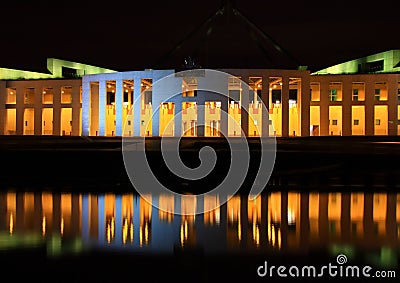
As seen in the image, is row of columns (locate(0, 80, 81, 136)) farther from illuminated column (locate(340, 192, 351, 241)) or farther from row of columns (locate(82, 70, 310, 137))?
illuminated column (locate(340, 192, 351, 241))

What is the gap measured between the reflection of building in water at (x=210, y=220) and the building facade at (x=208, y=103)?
79.5ft

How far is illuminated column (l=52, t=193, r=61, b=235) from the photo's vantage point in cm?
989

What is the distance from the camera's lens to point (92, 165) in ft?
63.8

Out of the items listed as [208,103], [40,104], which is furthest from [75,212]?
[40,104]

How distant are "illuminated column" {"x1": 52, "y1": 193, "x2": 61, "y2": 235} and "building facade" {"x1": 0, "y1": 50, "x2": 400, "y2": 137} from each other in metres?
24.1

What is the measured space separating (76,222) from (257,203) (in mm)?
4646

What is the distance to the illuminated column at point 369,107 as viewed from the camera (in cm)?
4062

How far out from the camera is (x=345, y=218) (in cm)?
1108

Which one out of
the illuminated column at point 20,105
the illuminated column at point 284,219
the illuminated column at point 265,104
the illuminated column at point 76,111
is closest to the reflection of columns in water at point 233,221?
the illuminated column at point 284,219

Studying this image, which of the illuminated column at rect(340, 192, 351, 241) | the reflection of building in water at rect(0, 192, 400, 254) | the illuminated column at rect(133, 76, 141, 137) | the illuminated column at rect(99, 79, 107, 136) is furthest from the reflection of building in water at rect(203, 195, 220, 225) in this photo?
the illuminated column at rect(99, 79, 107, 136)

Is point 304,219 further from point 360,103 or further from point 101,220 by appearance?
point 360,103

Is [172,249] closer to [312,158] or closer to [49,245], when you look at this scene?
[49,245]

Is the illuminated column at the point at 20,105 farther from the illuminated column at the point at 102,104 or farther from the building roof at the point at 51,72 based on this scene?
the illuminated column at the point at 102,104

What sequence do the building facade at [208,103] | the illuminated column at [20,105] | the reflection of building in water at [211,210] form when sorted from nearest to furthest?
the reflection of building in water at [211,210] < the building facade at [208,103] < the illuminated column at [20,105]
